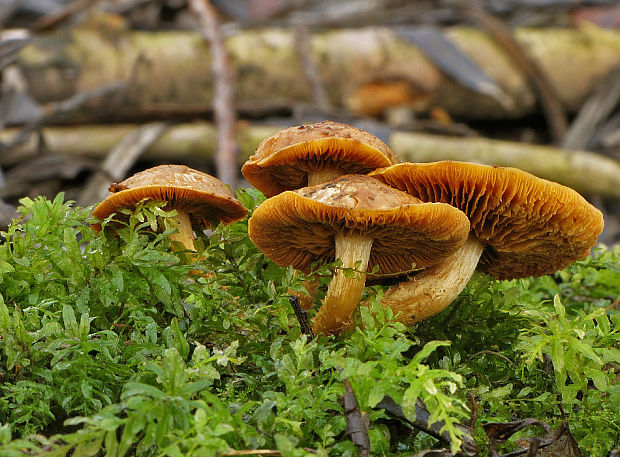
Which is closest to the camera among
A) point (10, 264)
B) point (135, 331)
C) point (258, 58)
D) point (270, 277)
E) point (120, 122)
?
point (135, 331)

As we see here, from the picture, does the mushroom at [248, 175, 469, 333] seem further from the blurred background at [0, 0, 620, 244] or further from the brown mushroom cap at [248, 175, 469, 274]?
the blurred background at [0, 0, 620, 244]

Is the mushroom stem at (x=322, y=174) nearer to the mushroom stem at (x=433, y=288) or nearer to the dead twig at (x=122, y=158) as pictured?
the mushroom stem at (x=433, y=288)

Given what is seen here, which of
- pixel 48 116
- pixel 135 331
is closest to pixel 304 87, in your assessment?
pixel 48 116

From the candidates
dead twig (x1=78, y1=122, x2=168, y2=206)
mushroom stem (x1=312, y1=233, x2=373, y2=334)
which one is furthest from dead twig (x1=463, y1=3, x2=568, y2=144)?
mushroom stem (x1=312, y1=233, x2=373, y2=334)

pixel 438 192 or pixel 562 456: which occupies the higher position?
pixel 438 192

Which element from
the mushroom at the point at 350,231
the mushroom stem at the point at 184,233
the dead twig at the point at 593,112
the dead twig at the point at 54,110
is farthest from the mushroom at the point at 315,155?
the dead twig at the point at 593,112

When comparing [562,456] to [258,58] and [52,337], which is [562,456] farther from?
[258,58]
